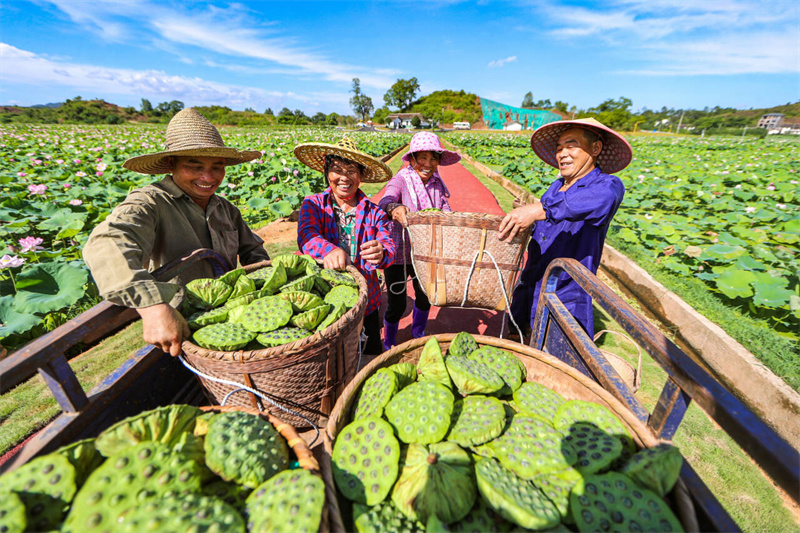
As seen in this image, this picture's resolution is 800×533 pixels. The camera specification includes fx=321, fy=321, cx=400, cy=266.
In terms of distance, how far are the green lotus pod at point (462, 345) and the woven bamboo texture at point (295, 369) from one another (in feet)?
1.65

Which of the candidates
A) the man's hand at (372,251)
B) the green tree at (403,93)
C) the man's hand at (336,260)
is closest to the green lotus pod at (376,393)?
the man's hand at (336,260)

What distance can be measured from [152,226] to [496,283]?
2035mm

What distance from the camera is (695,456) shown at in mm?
2385

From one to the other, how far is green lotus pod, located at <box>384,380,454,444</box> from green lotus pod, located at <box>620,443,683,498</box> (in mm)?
596

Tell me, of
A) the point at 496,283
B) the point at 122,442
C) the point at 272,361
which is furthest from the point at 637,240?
the point at 122,442

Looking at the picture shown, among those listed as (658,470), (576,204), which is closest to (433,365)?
(658,470)

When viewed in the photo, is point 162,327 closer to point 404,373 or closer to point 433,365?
point 404,373

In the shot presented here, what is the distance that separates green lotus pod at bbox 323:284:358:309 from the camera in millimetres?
1707

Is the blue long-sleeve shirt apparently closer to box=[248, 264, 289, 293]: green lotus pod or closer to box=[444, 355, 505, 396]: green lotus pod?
box=[444, 355, 505, 396]: green lotus pod

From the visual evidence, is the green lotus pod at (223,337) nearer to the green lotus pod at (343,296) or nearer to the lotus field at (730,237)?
the green lotus pod at (343,296)

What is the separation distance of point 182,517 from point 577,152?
2741mm

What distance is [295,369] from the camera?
143 cm

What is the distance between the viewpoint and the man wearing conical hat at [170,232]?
4.43 feet

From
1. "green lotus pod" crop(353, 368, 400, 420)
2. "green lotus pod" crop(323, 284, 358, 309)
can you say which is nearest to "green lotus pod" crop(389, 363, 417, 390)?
"green lotus pod" crop(353, 368, 400, 420)
